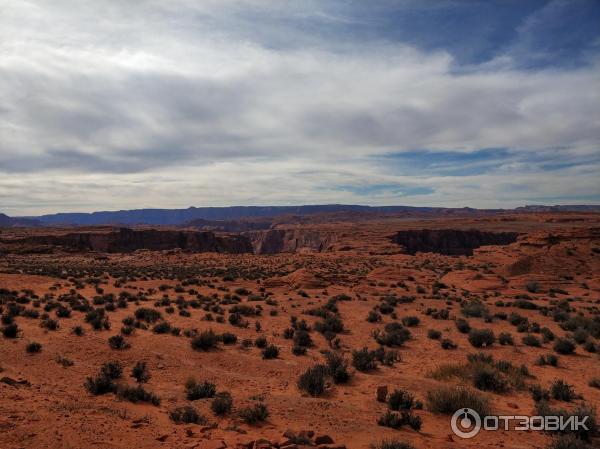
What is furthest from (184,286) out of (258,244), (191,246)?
(258,244)

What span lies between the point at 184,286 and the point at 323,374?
66.6 ft

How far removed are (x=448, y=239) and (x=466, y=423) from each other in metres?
89.9

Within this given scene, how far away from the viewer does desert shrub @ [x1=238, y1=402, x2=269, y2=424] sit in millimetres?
6875

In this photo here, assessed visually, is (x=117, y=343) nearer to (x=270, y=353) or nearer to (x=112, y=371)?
(x=112, y=371)

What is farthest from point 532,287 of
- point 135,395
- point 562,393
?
point 135,395

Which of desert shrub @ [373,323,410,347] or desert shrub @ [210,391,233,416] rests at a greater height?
desert shrub @ [210,391,233,416]

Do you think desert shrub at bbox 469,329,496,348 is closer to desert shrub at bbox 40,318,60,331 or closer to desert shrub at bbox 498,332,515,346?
desert shrub at bbox 498,332,515,346

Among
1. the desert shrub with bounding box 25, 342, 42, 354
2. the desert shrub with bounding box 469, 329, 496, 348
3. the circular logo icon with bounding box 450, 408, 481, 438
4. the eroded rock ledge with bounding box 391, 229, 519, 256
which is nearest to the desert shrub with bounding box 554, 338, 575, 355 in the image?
the desert shrub with bounding box 469, 329, 496, 348

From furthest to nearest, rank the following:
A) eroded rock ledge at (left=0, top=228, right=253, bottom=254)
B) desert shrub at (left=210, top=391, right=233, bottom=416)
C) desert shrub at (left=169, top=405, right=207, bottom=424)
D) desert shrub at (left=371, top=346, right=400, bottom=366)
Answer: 1. eroded rock ledge at (left=0, top=228, right=253, bottom=254)
2. desert shrub at (left=371, top=346, right=400, bottom=366)
3. desert shrub at (left=210, top=391, right=233, bottom=416)
4. desert shrub at (left=169, top=405, right=207, bottom=424)

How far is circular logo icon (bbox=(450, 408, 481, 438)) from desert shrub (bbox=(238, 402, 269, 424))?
3458 millimetres

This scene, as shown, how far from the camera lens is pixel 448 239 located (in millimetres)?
91188

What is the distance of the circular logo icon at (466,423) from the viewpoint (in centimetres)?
690

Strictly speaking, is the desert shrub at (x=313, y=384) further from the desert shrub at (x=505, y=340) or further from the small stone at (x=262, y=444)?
the desert shrub at (x=505, y=340)

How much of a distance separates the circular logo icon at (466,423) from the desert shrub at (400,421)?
71cm
